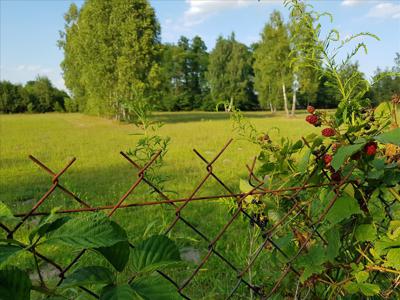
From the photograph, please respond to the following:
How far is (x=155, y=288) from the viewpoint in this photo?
30.2 inches

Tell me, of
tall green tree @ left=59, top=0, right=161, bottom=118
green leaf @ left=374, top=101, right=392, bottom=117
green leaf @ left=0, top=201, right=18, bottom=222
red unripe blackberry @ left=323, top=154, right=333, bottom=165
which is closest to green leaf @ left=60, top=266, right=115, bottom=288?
green leaf @ left=0, top=201, right=18, bottom=222

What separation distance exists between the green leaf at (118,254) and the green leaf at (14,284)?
16 centimetres

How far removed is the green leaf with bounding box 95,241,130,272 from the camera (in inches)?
31.7

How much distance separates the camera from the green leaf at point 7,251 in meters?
0.64

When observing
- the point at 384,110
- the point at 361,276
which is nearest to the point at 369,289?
the point at 361,276

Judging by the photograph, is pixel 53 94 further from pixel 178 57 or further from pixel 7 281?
pixel 7 281

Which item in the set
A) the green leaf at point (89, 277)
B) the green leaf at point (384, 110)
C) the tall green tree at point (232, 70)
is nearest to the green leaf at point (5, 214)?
the green leaf at point (89, 277)

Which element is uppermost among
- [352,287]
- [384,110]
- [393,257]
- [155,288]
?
[384,110]

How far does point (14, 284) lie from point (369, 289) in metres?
1.01

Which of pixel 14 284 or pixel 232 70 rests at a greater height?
pixel 232 70

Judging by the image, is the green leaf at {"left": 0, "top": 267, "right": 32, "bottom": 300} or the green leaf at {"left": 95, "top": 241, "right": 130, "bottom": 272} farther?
the green leaf at {"left": 95, "top": 241, "right": 130, "bottom": 272}

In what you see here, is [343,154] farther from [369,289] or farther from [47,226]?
[47,226]

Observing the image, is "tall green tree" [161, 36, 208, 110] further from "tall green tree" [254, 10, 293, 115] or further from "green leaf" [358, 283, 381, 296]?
"green leaf" [358, 283, 381, 296]

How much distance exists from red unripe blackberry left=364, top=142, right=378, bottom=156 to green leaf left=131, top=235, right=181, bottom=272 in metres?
0.71
